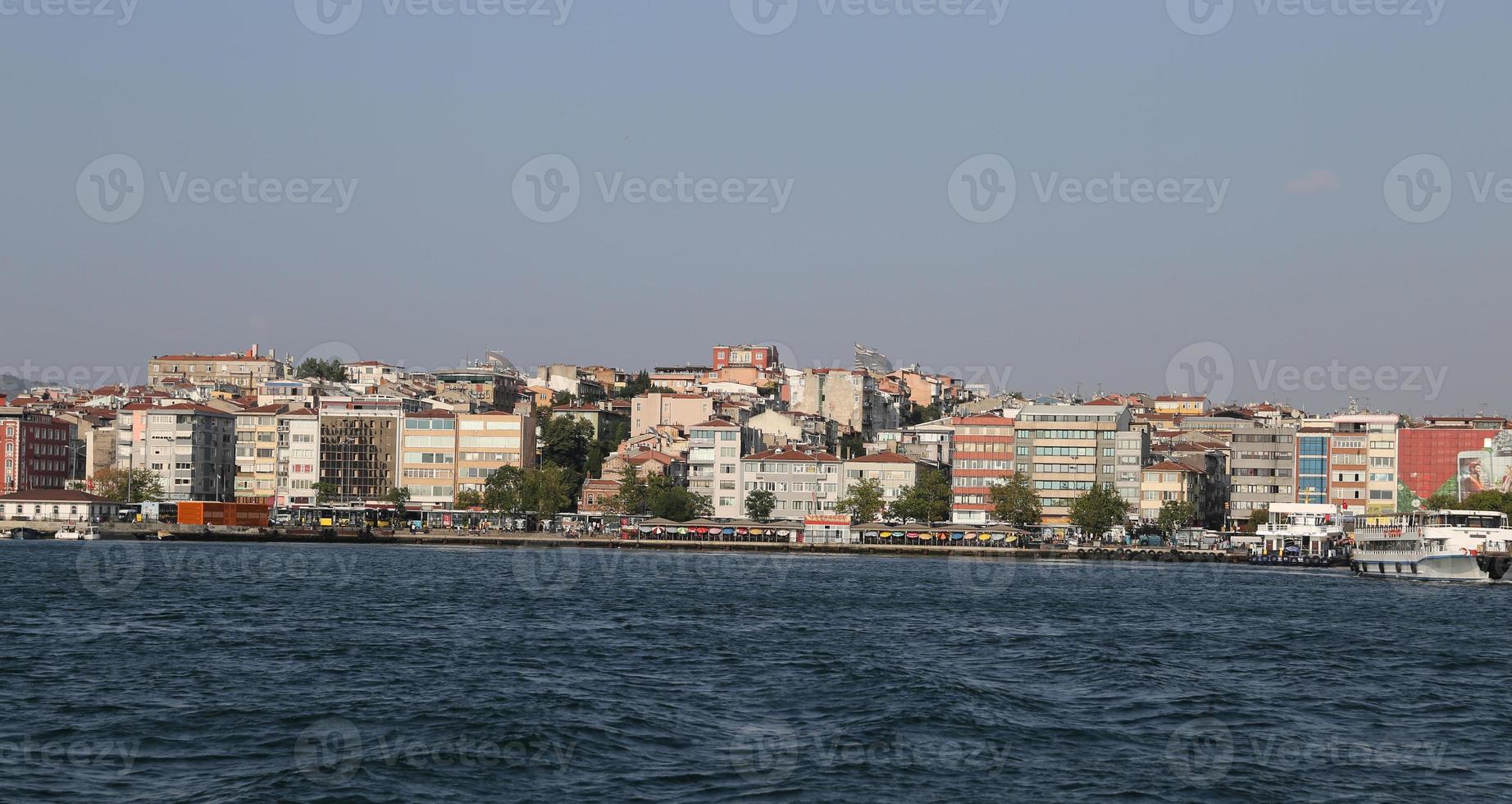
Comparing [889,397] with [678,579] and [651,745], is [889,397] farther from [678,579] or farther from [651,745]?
[651,745]

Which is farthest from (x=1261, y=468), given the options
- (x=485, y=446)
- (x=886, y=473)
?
(x=485, y=446)

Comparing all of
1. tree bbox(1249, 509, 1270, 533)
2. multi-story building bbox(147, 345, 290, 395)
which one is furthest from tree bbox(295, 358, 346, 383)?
tree bbox(1249, 509, 1270, 533)

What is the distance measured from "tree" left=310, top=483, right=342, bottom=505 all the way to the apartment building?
39790 mm

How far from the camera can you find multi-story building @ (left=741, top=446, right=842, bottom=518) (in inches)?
4259

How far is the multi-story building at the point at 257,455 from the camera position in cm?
11734

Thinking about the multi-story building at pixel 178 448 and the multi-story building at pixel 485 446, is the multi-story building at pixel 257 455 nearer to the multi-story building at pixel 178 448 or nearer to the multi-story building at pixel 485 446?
the multi-story building at pixel 178 448

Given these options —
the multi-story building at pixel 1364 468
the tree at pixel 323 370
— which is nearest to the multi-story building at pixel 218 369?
the tree at pixel 323 370

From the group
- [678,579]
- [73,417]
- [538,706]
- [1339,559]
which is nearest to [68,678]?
[538,706]

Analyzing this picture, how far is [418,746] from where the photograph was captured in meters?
19.5

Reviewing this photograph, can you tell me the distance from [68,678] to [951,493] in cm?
8403

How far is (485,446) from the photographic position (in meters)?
113

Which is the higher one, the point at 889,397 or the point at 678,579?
the point at 889,397

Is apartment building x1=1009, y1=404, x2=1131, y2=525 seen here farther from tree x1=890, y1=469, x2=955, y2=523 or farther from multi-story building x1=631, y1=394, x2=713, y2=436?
multi-story building x1=631, y1=394, x2=713, y2=436

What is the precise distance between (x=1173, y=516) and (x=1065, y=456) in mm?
8856
